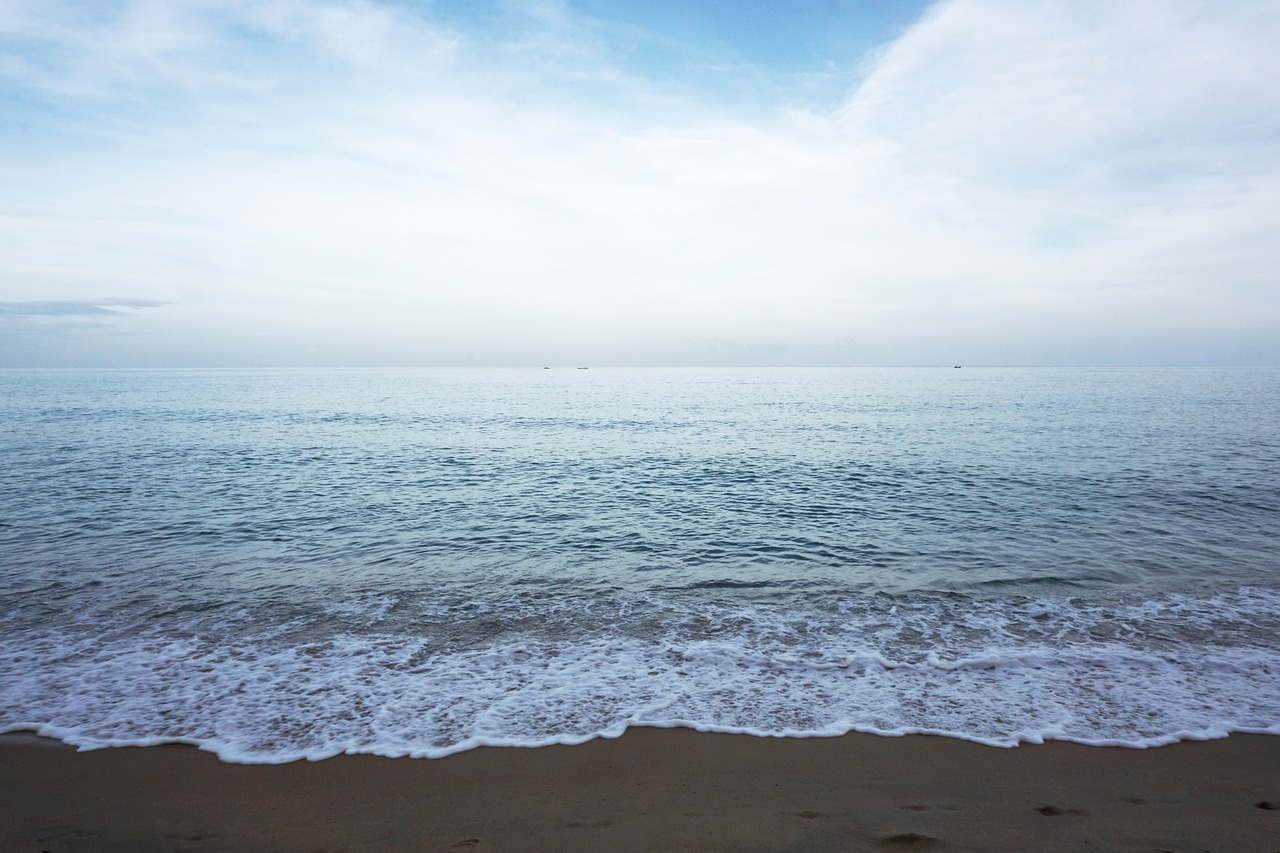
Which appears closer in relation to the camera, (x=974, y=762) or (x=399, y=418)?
(x=974, y=762)

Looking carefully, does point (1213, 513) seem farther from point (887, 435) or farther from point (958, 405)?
point (958, 405)

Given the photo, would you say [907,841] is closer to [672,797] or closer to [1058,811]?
[1058,811]

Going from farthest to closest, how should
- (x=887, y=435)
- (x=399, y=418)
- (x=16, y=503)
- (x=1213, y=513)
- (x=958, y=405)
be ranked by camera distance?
(x=958, y=405)
(x=399, y=418)
(x=887, y=435)
(x=16, y=503)
(x=1213, y=513)

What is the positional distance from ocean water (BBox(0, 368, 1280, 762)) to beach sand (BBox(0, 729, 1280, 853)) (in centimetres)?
43

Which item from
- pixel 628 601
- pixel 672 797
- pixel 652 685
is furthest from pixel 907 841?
pixel 628 601

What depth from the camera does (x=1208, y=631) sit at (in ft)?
34.4

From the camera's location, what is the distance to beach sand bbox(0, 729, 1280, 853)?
18.0ft

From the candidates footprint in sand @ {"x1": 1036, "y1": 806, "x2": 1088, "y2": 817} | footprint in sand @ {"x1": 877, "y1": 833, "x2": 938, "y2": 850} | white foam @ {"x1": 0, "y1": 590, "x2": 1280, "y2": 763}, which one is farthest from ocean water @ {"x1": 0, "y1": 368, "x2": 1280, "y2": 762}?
footprint in sand @ {"x1": 877, "y1": 833, "x2": 938, "y2": 850}

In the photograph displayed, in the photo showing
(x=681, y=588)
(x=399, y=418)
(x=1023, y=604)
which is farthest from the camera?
(x=399, y=418)

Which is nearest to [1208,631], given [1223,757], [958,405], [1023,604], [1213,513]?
[1023,604]

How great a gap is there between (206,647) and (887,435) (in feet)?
131

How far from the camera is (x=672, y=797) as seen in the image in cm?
614

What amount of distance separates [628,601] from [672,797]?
248 inches

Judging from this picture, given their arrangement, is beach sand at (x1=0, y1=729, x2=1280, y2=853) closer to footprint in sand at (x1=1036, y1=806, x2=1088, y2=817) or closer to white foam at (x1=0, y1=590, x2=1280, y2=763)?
footprint in sand at (x1=1036, y1=806, x2=1088, y2=817)
